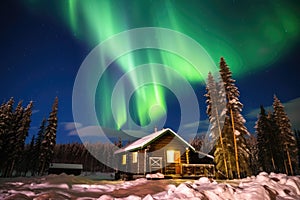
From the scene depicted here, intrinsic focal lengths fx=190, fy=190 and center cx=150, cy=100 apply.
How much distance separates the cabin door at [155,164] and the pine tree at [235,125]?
33.4 feet

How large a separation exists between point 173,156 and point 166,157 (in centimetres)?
93

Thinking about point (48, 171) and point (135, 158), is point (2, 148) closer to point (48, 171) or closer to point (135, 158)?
point (48, 171)

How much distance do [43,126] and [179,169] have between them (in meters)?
34.3

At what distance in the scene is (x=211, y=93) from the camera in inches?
1143

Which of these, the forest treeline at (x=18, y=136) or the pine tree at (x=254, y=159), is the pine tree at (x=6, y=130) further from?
the pine tree at (x=254, y=159)

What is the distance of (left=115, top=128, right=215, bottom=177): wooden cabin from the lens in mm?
22016

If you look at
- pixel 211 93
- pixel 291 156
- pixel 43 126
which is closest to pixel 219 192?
pixel 211 93

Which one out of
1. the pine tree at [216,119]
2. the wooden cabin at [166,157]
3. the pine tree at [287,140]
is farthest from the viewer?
the pine tree at [287,140]

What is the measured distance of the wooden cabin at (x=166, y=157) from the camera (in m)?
22.0

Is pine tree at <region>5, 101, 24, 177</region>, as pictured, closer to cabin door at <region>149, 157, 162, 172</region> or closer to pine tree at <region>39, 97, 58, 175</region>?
pine tree at <region>39, 97, 58, 175</region>

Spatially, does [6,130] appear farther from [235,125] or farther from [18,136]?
[235,125]

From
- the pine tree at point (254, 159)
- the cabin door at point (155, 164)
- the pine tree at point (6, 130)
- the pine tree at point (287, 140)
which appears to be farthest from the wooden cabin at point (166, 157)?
the pine tree at point (254, 159)

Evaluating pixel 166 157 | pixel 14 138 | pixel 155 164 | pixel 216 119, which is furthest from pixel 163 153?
pixel 14 138

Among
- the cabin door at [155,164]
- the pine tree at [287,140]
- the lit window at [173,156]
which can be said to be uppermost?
the pine tree at [287,140]
